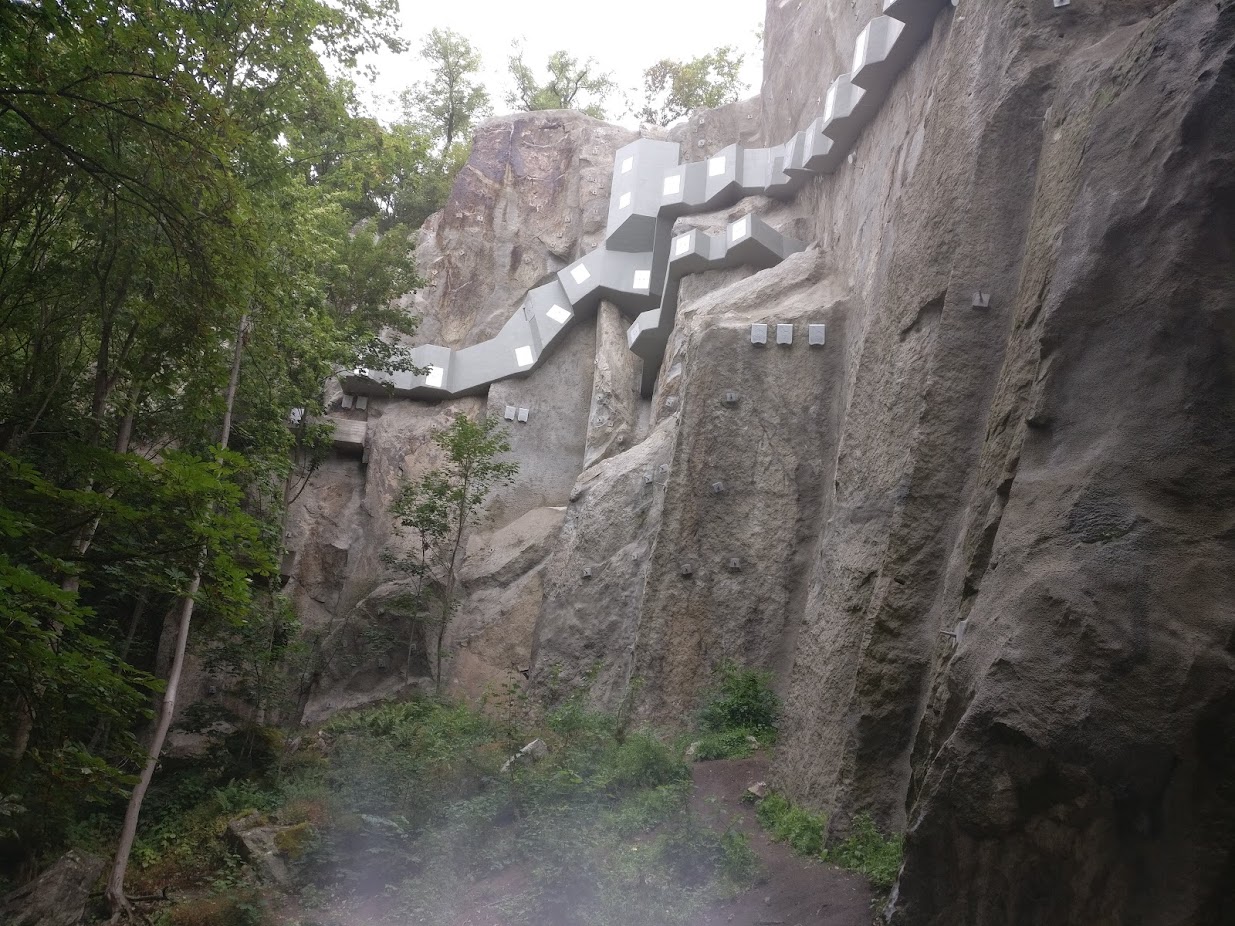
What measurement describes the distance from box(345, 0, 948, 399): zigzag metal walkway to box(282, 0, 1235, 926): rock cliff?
25.1 inches

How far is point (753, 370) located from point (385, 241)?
887cm

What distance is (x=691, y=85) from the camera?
103 feet

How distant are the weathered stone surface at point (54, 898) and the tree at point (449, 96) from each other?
2734cm

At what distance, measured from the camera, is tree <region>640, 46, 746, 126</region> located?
3111cm

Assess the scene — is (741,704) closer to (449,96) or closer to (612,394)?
(612,394)

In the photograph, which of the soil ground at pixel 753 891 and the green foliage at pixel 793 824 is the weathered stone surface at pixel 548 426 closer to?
the soil ground at pixel 753 891

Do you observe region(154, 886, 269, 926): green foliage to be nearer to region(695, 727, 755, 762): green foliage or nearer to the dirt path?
the dirt path

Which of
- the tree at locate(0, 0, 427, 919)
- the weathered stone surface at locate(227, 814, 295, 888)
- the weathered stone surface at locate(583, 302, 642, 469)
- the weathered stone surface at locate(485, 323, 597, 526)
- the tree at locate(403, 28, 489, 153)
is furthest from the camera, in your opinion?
the tree at locate(403, 28, 489, 153)

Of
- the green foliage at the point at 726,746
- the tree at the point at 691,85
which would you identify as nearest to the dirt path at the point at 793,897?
the green foliage at the point at 726,746

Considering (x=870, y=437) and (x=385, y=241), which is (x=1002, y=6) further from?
(x=385, y=241)

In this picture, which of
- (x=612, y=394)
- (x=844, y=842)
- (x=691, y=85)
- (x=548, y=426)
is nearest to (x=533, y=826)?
(x=844, y=842)

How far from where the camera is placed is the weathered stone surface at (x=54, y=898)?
29.0 feet

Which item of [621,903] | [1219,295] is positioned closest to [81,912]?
[621,903]

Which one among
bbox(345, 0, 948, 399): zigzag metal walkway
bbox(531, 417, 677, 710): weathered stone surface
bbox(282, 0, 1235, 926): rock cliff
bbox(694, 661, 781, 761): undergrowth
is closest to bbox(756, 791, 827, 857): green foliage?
bbox(282, 0, 1235, 926): rock cliff
